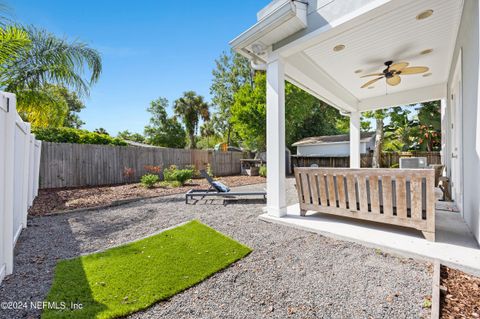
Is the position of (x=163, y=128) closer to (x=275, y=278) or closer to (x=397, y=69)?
(x=397, y=69)

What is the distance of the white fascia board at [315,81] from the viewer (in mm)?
4742

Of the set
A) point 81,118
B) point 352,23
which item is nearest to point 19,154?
point 352,23

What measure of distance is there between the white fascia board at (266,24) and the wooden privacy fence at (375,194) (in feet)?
8.41

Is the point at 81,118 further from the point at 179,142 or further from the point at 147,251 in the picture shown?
the point at 147,251

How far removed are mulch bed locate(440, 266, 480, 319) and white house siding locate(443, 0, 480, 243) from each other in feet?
2.83

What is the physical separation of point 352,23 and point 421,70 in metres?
3.19

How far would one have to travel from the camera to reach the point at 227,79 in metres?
20.6

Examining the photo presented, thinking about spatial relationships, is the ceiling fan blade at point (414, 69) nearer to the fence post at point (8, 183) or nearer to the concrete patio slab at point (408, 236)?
the concrete patio slab at point (408, 236)

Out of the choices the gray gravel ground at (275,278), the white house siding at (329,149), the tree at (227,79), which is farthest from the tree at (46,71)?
the white house siding at (329,149)

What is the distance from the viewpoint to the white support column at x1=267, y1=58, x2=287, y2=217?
4043 millimetres

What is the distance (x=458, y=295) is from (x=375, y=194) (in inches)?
60.3

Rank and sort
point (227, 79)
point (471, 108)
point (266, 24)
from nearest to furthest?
point (471, 108) → point (266, 24) → point (227, 79)

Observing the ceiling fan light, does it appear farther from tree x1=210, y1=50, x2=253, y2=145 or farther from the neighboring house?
tree x1=210, y1=50, x2=253, y2=145

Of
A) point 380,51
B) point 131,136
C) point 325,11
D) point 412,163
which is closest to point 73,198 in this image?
point 325,11
